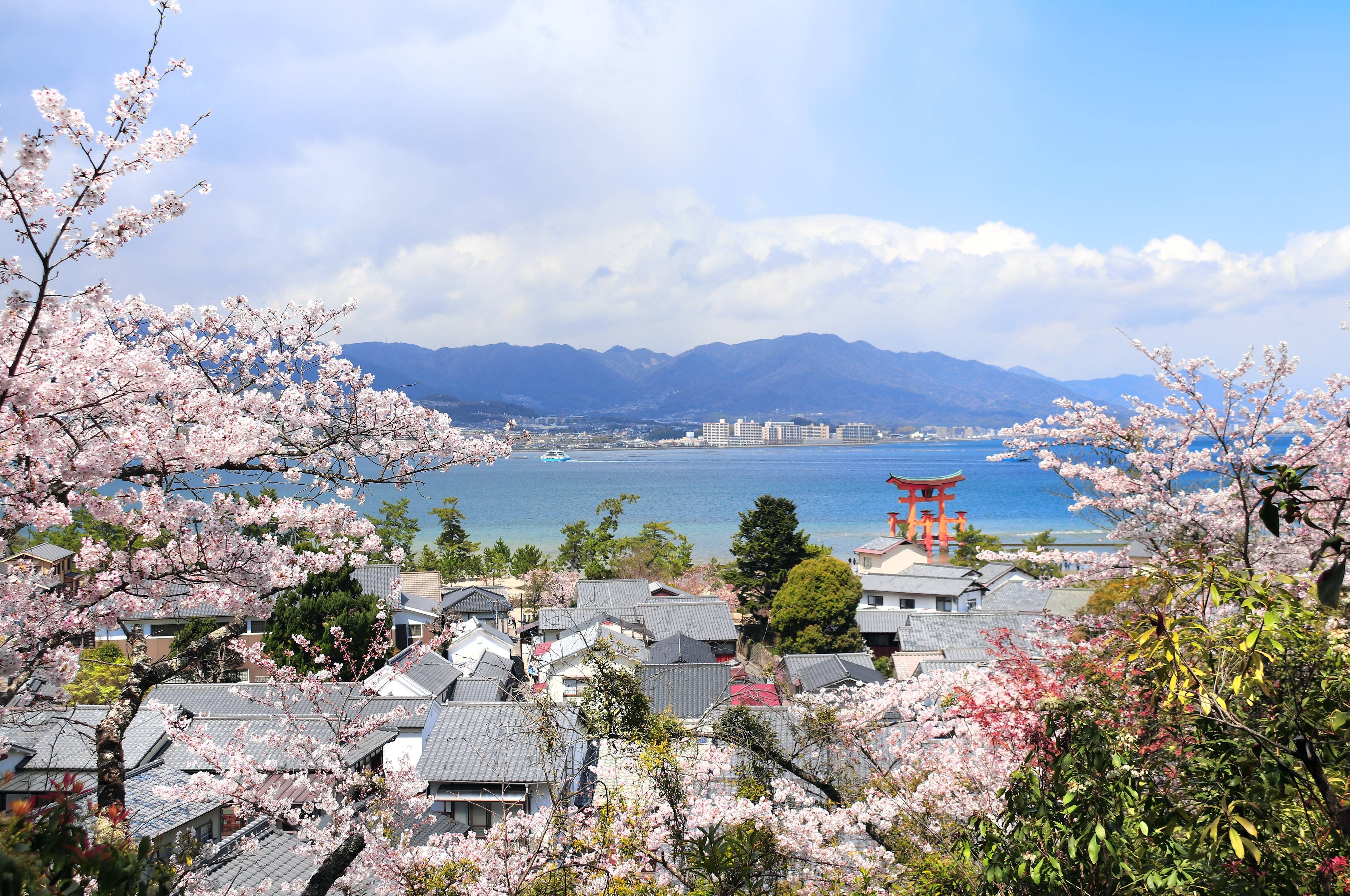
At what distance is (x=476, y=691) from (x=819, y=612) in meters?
9.40

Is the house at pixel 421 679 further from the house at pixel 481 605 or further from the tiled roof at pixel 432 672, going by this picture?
the house at pixel 481 605

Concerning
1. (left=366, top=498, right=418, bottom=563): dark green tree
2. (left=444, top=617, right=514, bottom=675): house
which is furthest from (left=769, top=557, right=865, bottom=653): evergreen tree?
(left=366, top=498, right=418, bottom=563): dark green tree

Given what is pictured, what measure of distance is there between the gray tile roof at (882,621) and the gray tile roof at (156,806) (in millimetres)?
16391

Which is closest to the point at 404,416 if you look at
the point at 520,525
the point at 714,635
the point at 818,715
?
the point at 818,715

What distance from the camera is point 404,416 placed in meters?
4.49

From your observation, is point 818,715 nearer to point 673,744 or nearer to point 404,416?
point 673,744

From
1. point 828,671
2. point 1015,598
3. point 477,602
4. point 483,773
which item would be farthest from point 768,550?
point 483,773

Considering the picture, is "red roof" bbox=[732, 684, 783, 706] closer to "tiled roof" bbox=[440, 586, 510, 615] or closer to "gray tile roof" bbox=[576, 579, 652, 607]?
"gray tile roof" bbox=[576, 579, 652, 607]

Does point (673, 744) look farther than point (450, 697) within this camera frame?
No

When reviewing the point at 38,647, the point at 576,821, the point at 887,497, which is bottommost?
the point at 887,497

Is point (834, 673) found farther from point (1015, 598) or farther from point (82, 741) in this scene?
point (82, 741)

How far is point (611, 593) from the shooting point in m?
23.9

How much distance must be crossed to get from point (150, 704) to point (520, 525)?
52673 millimetres

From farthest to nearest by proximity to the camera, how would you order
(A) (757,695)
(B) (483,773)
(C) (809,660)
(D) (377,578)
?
(D) (377,578) → (C) (809,660) → (A) (757,695) → (B) (483,773)
